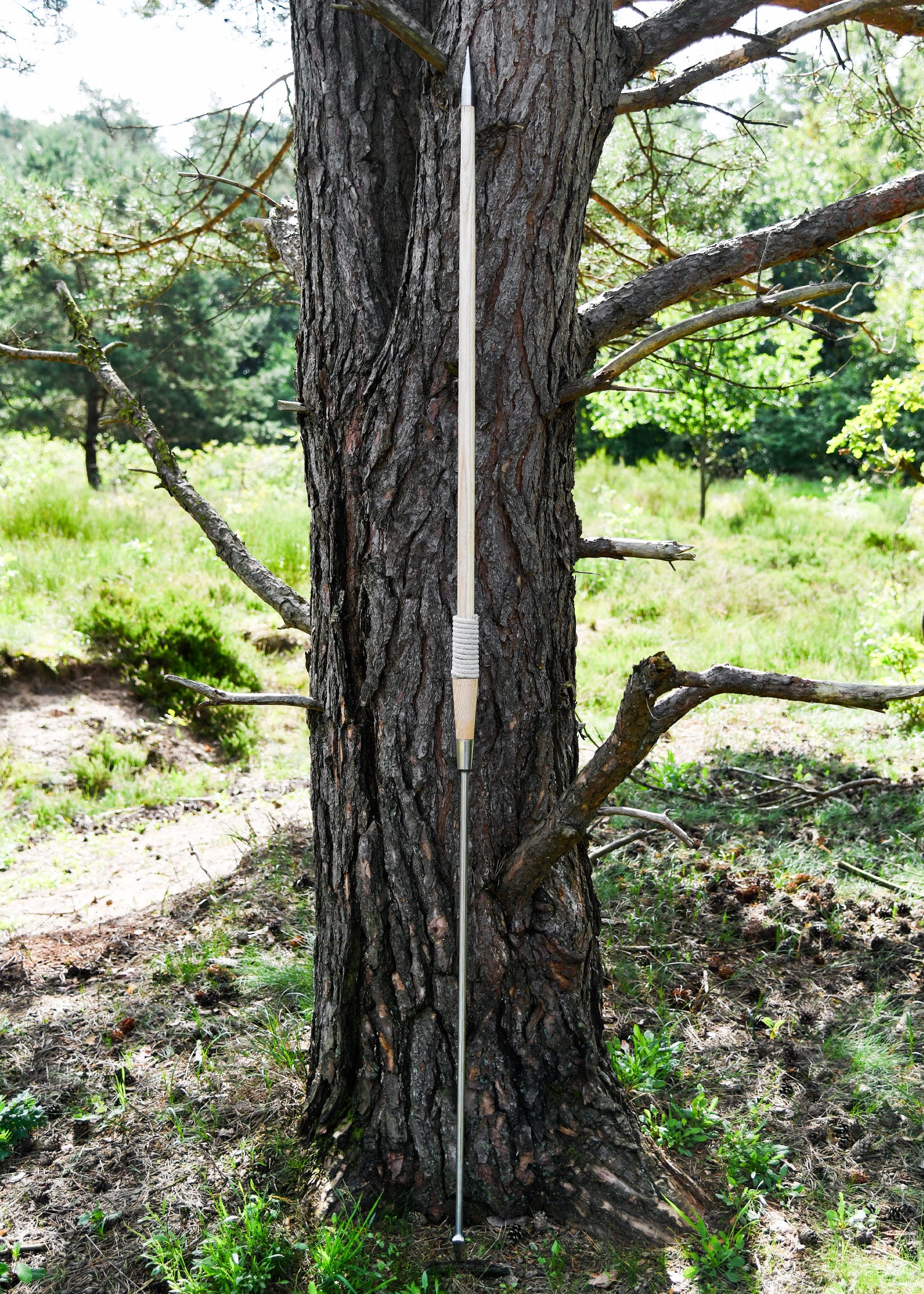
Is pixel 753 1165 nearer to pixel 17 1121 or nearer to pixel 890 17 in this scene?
pixel 17 1121

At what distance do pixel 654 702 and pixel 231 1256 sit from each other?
1.33m

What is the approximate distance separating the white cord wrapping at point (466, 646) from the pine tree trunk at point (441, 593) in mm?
122

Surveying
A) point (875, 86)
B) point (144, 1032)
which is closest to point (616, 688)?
point (875, 86)

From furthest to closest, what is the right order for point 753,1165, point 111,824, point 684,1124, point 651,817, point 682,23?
point 111,824, point 684,1124, point 753,1165, point 682,23, point 651,817

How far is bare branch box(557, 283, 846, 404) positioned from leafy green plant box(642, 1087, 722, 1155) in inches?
64.5

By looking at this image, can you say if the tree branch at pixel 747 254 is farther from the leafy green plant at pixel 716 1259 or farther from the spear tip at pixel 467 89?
the leafy green plant at pixel 716 1259

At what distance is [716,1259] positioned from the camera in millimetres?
1762

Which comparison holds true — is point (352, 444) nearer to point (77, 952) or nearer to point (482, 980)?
point (482, 980)

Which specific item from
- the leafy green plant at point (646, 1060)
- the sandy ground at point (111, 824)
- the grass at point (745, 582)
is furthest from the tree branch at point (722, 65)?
the grass at point (745, 582)

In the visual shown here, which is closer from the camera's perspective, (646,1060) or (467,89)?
(467,89)

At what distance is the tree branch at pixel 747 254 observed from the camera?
1.75m

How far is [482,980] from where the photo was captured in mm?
1879

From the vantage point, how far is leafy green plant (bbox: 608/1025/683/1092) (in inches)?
88.2

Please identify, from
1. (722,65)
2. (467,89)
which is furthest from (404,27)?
(722,65)
